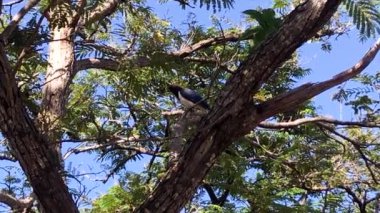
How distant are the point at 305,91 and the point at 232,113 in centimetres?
29

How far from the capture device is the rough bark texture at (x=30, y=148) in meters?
2.15

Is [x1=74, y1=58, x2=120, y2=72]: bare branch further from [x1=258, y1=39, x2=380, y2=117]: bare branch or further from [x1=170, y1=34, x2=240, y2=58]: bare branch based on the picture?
[x1=258, y1=39, x2=380, y2=117]: bare branch

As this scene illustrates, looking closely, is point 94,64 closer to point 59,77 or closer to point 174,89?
point 59,77

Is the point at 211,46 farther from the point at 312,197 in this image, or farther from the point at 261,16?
the point at 261,16

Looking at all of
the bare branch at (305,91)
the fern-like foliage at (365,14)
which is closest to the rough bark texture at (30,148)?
the bare branch at (305,91)

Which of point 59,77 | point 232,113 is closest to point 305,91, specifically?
point 232,113

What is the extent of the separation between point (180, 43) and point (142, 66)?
3.52ft

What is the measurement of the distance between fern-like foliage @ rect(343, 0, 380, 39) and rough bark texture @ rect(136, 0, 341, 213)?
11 cm

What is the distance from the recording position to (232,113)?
2.30 m

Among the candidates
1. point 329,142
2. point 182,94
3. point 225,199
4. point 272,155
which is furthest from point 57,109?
point 329,142

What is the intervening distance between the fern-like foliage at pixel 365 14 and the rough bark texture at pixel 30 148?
3.95 feet

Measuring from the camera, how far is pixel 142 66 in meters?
3.29

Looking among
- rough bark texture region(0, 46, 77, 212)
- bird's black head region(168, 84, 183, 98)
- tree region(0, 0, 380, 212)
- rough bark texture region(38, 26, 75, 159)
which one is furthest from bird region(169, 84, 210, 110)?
rough bark texture region(0, 46, 77, 212)

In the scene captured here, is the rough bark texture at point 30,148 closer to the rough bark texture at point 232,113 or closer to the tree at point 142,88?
the tree at point 142,88
